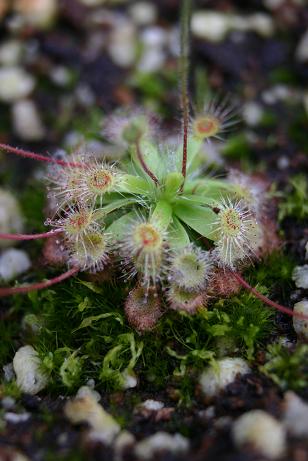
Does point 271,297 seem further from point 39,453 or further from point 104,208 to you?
point 39,453

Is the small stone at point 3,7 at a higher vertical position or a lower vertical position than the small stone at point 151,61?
higher

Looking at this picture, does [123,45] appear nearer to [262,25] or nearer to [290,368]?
[262,25]

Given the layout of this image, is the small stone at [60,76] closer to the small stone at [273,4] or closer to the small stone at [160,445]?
the small stone at [273,4]

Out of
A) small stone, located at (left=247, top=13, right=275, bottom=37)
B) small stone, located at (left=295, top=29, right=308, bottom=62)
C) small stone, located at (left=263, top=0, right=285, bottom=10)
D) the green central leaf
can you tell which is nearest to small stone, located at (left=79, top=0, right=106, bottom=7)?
small stone, located at (left=247, top=13, right=275, bottom=37)

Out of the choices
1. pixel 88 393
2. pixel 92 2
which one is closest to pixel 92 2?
pixel 92 2

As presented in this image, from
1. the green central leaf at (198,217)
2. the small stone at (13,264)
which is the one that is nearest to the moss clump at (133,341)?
the green central leaf at (198,217)

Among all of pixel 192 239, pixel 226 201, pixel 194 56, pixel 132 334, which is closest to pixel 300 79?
pixel 194 56
